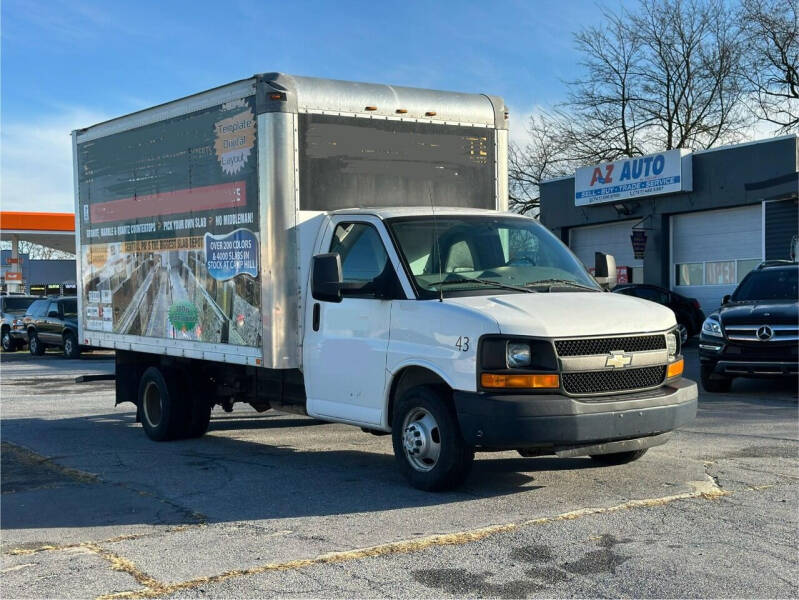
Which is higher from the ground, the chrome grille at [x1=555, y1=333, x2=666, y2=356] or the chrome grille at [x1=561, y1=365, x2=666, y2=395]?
the chrome grille at [x1=555, y1=333, x2=666, y2=356]

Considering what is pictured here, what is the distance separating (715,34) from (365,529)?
3497cm

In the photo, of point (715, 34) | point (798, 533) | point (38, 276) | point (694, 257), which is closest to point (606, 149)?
point (715, 34)

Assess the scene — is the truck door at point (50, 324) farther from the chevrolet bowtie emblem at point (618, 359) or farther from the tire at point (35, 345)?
the chevrolet bowtie emblem at point (618, 359)

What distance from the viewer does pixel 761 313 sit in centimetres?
1322

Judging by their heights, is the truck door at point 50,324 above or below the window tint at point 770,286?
below

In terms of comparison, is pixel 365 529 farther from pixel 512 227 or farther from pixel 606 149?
pixel 606 149

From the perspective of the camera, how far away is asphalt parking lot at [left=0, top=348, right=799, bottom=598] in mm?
5016

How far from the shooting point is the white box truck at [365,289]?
21.7 ft

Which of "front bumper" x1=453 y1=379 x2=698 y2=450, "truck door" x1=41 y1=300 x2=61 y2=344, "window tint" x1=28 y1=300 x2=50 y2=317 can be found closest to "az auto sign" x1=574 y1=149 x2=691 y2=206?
"truck door" x1=41 y1=300 x2=61 y2=344

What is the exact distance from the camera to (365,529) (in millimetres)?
6070

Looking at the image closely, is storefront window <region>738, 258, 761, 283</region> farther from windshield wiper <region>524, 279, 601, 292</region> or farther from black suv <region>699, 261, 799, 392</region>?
windshield wiper <region>524, 279, 601, 292</region>

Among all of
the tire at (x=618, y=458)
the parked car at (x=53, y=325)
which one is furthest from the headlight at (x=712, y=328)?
the parked car at (x=53, y=325)

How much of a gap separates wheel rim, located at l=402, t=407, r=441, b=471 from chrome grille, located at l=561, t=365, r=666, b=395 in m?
1.02

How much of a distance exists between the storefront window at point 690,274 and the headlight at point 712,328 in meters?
16.0
